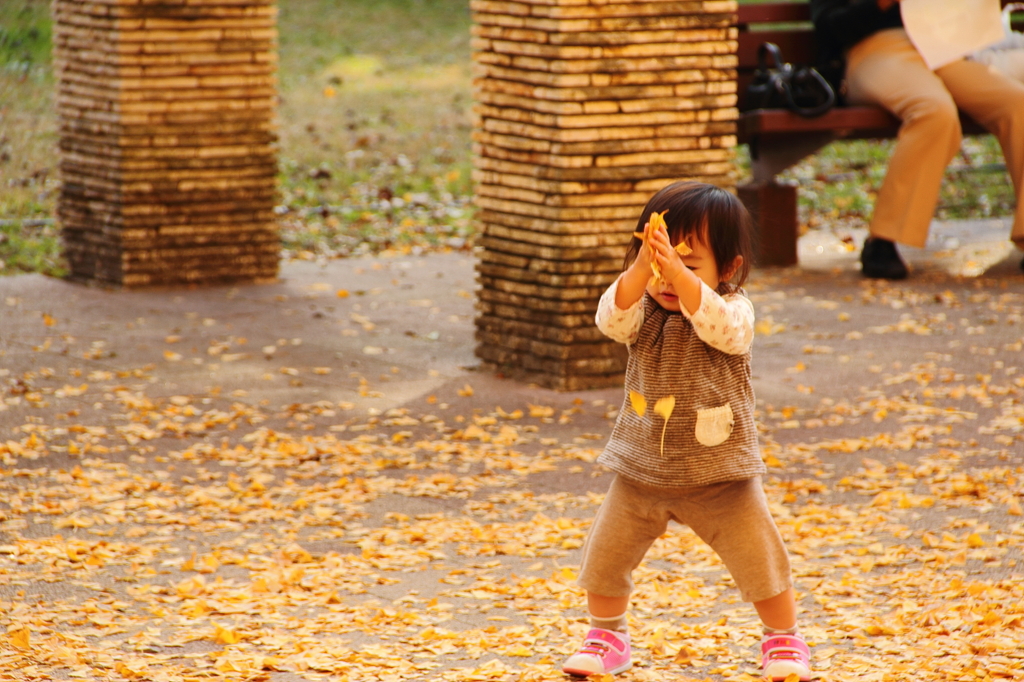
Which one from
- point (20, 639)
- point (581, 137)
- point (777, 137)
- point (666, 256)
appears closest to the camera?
point (666, 256)

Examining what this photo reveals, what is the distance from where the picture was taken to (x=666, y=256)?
3.17 meters

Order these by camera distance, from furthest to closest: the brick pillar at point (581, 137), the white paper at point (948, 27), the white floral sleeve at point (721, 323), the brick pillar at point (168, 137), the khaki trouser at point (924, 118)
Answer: the white paper at point (948, 27)
the khaki trouser at point (924, 118)
the brick pillar at point (168, 137)
the brick pillar at point (581, 137)
the white floral sleeve at point (721, 323)

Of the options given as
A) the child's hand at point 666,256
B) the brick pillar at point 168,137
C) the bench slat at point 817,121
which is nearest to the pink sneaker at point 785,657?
the child's hand at point 666,256

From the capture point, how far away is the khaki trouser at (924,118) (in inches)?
342

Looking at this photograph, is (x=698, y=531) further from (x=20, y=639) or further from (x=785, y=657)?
(x=20, y=639)

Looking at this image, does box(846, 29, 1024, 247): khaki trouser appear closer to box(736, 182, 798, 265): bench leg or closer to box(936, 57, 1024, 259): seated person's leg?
box(936, 57, 1024, 259): seated person's leg

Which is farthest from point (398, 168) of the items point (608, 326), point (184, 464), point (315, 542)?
point (608, 326)

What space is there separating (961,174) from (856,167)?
1.18 metres

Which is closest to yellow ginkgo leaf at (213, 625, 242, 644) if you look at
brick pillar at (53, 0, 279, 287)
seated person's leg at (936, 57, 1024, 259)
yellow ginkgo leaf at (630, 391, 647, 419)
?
yellow ginkgo leaf at (630, 391, 647, 419)

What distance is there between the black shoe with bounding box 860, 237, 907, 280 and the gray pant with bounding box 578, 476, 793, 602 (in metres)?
5.78

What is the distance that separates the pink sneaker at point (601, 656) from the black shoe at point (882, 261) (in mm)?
5880

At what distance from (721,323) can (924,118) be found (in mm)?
5928

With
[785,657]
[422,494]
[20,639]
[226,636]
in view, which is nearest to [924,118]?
[422,494]

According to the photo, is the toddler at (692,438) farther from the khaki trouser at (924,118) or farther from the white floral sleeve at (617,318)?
the khaki trouser at (924,118)
